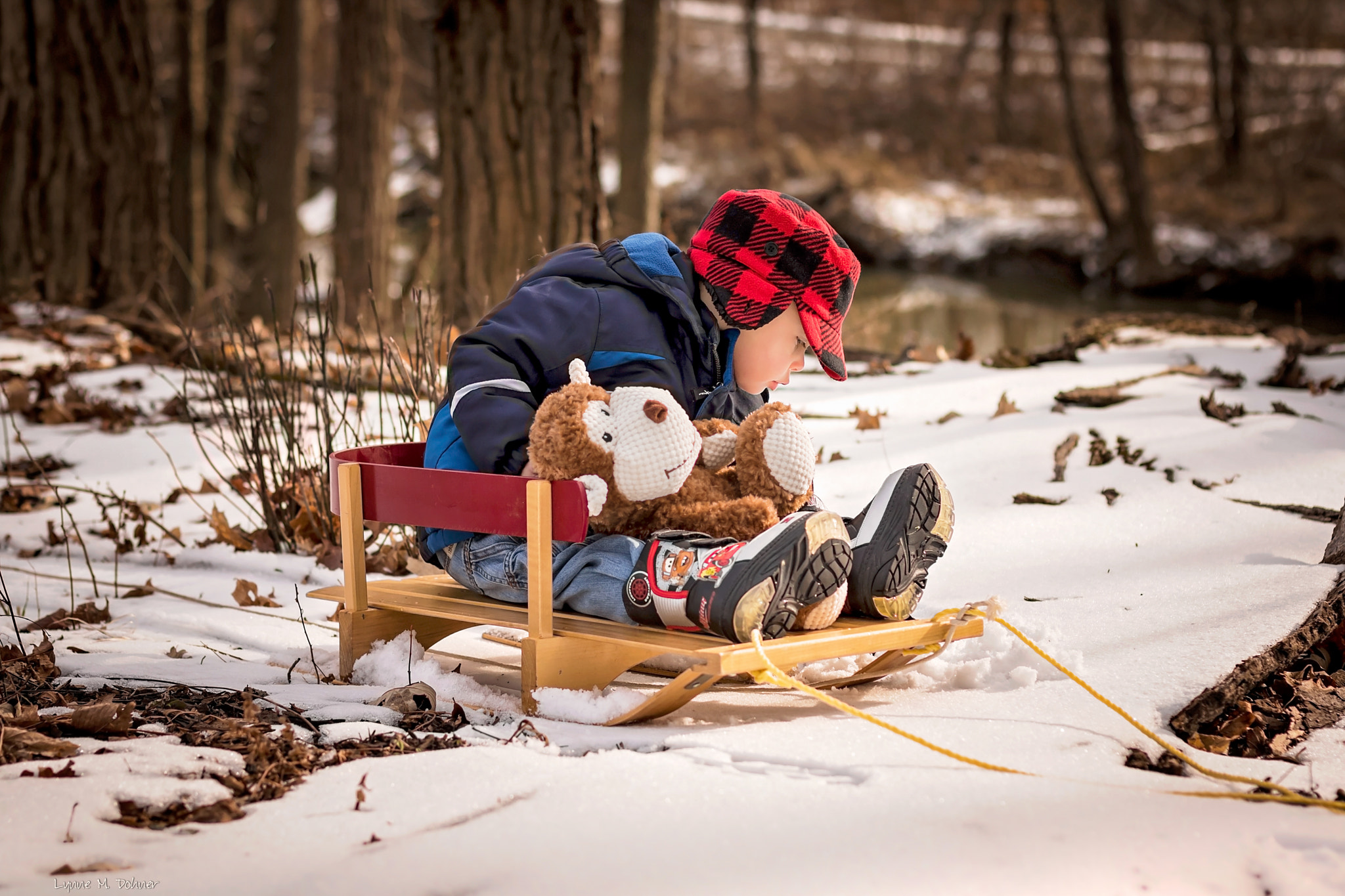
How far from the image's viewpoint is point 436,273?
598 cm

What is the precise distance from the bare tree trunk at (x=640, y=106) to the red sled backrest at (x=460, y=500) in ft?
21.7

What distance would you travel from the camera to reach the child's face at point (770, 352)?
2562mm

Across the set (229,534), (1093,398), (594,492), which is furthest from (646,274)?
(1093,398)

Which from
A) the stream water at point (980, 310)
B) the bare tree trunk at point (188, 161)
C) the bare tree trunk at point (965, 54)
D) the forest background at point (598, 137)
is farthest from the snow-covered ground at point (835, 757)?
the bare tree trunk at point (965, 54)

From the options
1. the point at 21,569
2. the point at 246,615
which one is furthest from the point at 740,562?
the point at 21,569

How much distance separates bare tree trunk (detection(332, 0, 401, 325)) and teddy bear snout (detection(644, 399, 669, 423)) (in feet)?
23.5

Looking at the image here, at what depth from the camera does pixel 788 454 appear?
234 cm

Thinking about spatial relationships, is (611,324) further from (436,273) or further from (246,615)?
(436,273)

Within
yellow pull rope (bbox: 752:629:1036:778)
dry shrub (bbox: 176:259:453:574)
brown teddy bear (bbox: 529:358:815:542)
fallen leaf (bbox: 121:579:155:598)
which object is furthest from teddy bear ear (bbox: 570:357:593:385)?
fallen leaf (bbox: 121:579:155:598)

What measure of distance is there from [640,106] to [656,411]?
7.60 meters

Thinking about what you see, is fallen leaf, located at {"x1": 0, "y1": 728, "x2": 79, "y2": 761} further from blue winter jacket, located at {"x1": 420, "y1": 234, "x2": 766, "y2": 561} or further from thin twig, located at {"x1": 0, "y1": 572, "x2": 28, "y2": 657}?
blue winter jacket, located at {"x1": 420, "y1": 234, "x2": 766, "y2": 561}

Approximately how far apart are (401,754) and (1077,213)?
61.7 feet

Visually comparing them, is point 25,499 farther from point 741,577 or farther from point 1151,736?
point 1151,736

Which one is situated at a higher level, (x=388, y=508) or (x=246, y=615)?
(x=388, y=508)
